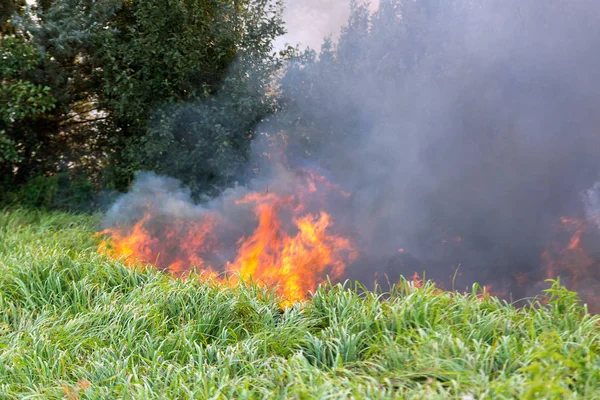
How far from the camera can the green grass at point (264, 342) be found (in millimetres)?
2320

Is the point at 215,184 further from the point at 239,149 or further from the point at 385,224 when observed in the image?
the point at 385,224

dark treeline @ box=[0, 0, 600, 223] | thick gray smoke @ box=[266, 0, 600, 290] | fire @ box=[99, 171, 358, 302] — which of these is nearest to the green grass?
fire @ box=[99, 171, 358, 302]

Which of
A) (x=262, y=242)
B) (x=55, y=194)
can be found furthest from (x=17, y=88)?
(x=262, y=242)

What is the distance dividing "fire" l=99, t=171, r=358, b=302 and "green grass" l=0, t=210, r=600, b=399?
1326 millimetres

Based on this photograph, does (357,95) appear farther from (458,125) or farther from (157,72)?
(157,72)

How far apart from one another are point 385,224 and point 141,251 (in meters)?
3.40

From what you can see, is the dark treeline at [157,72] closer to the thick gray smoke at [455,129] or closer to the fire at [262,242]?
the thick gray smoke at [455,129]

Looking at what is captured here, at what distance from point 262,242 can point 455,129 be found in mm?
3248

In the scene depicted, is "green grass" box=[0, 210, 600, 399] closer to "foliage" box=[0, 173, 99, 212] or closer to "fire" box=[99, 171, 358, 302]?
"fire" box=[99, 171, 358, 302]

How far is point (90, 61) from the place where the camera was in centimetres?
801

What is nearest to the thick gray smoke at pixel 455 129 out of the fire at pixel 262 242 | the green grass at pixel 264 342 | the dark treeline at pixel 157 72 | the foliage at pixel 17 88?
the fire at pixel 262 242

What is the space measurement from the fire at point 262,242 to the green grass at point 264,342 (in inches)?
52.2

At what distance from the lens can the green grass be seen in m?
2.32

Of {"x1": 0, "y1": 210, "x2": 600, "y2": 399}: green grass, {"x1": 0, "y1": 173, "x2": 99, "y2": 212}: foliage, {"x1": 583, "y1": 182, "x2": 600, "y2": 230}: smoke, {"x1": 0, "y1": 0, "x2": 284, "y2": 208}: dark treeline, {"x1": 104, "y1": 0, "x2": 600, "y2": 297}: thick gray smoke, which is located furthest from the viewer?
{"x1": 0, "y1": 173, "x2": 99, "y2": 212}: foliage
